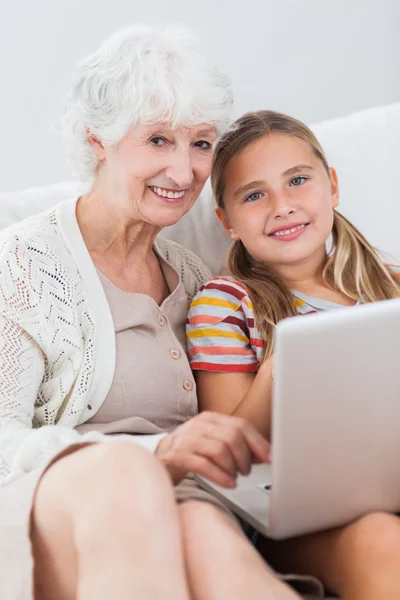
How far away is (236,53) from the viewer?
2.65 m

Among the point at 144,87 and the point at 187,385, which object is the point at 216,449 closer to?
the point at 187,385

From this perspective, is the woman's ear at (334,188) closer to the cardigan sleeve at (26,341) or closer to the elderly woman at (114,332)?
the elderly woman at (114,332)

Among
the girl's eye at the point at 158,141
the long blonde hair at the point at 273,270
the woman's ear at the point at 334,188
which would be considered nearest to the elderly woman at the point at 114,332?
the girl's eye at the point at 158,141

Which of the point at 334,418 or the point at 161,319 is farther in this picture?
the point at 161,319

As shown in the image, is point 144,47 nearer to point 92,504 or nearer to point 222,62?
point 92,504

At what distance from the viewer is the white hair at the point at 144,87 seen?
1422 millimetres

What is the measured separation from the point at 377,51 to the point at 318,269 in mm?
1372

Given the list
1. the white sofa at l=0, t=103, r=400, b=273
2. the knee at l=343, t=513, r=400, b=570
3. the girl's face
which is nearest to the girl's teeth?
the girl's face

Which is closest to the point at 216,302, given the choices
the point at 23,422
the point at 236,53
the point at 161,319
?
the point at 161,319

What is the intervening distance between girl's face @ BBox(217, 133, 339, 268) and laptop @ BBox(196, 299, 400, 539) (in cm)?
65

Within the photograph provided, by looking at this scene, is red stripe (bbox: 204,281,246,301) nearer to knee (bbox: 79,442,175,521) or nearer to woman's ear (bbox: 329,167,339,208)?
woman's ear (bbox: 329,167,339,208)

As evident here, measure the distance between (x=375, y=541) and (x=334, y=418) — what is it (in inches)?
8.8

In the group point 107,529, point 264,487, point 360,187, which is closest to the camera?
point 107,529

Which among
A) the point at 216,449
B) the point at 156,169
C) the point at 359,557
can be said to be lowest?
the point at 359,557
